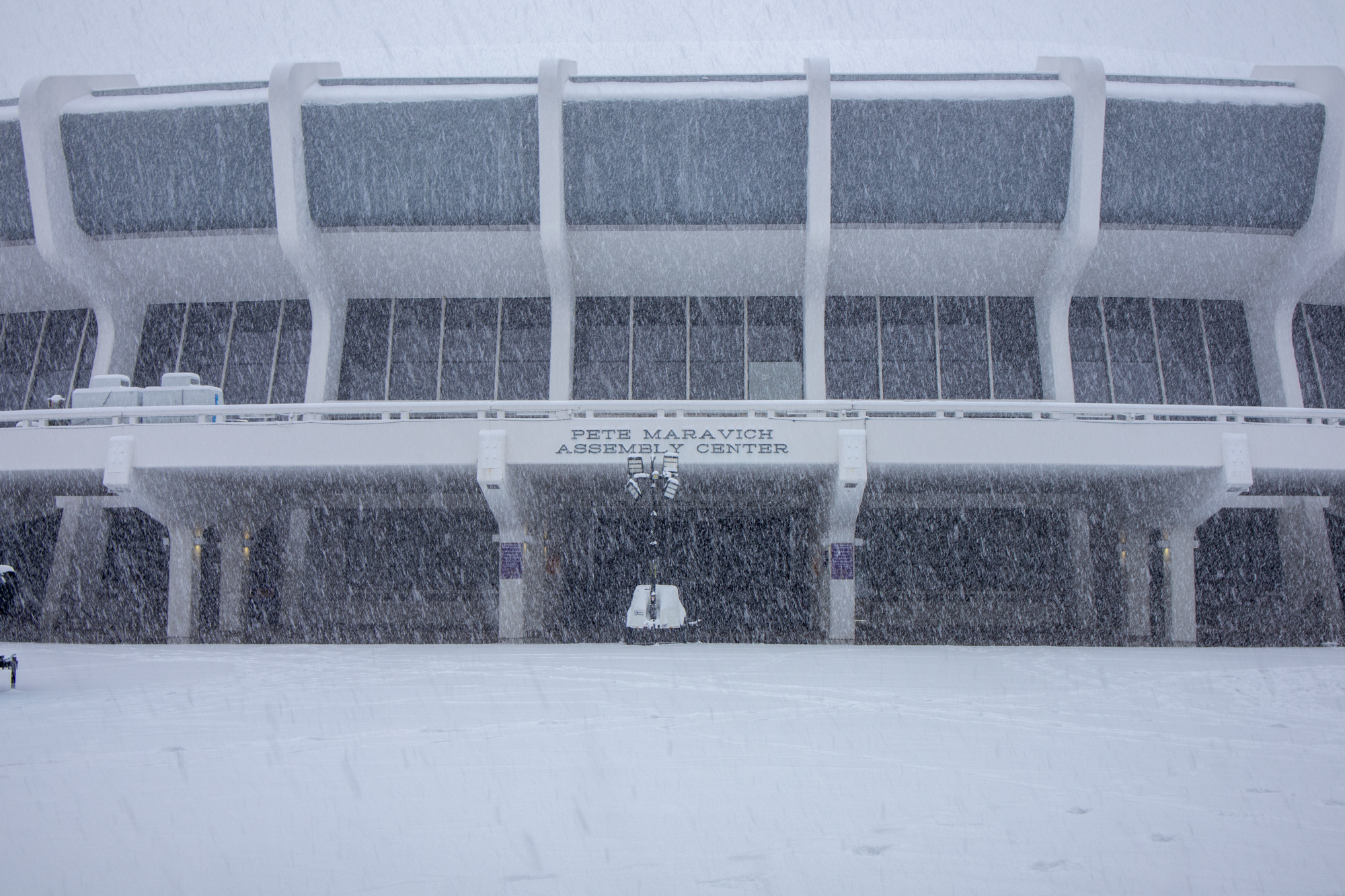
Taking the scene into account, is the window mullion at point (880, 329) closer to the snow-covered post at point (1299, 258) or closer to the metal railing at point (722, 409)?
the metal railing at point (722, 409)

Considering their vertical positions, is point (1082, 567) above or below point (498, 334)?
below

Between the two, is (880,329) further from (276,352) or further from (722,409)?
(276,352)

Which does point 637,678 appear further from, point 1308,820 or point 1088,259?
point 1088,259

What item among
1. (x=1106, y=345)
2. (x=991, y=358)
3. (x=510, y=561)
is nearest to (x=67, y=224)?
(x=510, y=561)

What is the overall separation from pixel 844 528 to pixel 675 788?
16.4m

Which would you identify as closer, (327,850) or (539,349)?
(327,850)

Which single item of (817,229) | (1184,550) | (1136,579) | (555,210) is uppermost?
(555,210)

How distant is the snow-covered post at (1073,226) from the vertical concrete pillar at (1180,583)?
4.96m

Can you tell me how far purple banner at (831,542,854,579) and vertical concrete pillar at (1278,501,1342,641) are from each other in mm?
13158

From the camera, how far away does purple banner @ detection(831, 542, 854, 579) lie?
21047mm

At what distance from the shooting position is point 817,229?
2411cm

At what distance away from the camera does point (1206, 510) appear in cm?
2023

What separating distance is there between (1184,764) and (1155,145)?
73.2ft

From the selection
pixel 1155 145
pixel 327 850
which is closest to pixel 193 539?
pixel 327 850
